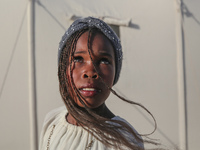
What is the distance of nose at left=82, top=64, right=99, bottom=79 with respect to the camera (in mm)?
646

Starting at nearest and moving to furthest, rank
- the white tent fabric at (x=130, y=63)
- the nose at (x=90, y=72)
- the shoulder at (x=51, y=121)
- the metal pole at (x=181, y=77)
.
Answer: the nose at (x=90, y=72) → the shoulder at (x=51, y=121) → the white tent fabric at (x=130, y=63) → the metal pole at (x=181, y=77)

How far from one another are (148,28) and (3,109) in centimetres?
182

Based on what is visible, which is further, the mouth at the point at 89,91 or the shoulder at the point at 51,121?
the shoulder at the point at 51,121

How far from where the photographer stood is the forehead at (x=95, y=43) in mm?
659

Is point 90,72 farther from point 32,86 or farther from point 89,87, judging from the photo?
point 32,86

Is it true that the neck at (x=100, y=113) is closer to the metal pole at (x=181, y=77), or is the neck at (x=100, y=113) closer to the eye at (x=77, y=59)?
the eye at (x=77, y=59)

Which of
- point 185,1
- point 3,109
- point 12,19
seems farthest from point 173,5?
point 3,109

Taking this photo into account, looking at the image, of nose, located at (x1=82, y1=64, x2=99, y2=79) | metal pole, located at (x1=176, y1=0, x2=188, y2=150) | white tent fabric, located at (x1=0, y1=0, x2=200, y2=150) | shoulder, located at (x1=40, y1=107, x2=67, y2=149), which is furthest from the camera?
metal pole, located at (x1=176, y1=0, x2=188, y2=150)

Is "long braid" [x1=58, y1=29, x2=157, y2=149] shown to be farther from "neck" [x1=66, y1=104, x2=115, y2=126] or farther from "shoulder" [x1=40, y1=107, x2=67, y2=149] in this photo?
"shoulder" [x1=40, y1=107, x2=67, y2=149]

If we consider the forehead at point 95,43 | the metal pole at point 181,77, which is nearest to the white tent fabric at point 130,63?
the metal pole at point 181,77

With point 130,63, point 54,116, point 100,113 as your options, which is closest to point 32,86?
point 130,63

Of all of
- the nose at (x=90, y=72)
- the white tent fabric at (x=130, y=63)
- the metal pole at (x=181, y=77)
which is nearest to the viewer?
the nose at (x=90, y=72)

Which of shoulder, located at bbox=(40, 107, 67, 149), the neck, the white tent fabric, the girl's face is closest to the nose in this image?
the girl's face

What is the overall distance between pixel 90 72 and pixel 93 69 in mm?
12
